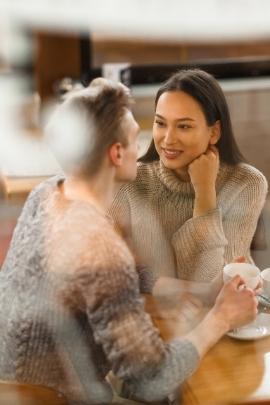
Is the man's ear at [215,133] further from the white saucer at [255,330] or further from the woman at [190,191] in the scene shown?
the white saucer at [255,330]

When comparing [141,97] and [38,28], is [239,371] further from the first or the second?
[38,28]

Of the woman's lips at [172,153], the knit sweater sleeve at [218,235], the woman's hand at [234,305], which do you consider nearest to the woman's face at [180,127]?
the woman's lips at [172,153]

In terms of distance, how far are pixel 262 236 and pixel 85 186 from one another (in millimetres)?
351

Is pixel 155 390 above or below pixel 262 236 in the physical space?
below

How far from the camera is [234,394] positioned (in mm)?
1132

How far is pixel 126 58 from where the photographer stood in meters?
1.16

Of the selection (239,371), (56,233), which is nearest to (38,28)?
(56,233)

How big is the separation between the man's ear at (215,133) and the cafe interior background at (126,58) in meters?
0.03

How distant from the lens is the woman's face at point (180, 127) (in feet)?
3.83

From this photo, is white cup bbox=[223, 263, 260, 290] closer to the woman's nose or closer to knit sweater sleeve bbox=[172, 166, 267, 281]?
knit sweater sleeve bbox=[172, 166, 267, 281]

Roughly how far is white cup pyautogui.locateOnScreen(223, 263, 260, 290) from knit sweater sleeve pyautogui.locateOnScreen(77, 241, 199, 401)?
0.17 meters

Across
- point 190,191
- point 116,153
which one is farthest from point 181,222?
point 116,153

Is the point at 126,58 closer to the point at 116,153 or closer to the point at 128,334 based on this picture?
the point at 116,153

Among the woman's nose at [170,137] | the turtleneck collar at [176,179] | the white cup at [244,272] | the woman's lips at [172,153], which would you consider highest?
the woman's nose at [170,137]
